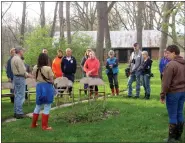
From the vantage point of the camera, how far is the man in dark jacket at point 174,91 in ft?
22.1

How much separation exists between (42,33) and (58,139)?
1905cm

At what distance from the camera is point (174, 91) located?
6.80 m

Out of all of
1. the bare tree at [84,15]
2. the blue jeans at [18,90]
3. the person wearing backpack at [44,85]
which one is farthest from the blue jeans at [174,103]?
the bare tree at [84,15]

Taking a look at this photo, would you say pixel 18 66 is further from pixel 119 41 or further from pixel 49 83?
pixel 119 41

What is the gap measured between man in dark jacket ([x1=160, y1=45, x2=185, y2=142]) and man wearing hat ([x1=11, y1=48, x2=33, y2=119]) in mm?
4184

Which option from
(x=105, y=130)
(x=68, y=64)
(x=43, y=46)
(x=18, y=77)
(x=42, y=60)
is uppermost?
(x=43, y=46)

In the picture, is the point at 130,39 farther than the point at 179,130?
Yes

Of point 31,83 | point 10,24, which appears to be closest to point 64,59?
point 31,83

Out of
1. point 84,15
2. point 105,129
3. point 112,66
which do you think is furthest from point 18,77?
point 84,15

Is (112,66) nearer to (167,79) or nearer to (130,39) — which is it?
(167,79)

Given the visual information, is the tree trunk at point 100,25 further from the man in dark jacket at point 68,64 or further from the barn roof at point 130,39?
the barn roof at point 130,39

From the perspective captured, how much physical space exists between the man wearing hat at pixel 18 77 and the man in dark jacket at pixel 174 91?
13.7 feet

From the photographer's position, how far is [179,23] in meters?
12.4

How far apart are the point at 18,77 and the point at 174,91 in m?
4.57
